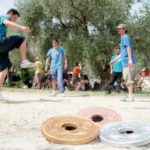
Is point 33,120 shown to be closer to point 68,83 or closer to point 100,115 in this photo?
point 100,115

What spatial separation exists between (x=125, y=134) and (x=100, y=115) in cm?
122

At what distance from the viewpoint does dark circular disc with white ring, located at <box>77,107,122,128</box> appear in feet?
25.6

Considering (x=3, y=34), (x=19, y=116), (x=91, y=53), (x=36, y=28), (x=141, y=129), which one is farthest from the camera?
(x=36, y=28)

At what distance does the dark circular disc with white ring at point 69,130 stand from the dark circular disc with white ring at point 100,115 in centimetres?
73

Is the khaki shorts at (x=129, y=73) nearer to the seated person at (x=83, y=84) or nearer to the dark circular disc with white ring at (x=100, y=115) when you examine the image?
the dark circular disc with white ring at (x=100, y=115)


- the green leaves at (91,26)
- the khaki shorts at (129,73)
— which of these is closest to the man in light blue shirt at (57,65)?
the khaki shorts at (129,73)

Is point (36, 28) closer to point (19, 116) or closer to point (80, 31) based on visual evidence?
point (80, 31)

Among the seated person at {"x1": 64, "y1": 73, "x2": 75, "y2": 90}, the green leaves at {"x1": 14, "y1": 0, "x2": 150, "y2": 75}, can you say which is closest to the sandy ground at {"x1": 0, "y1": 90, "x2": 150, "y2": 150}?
the seated person at {"x1": 64, "y1": 73, "x2": 75, "y2": 90}

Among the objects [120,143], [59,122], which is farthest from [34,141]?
[120,143]

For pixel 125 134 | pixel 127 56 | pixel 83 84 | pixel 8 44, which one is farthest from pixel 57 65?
pixel 83 84

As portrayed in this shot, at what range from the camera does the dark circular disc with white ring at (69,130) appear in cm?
651

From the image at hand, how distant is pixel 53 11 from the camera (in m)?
29.1

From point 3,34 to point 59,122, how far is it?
3.57m

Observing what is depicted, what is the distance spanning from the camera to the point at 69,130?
274 inches
